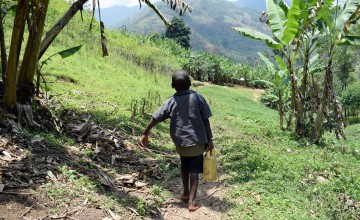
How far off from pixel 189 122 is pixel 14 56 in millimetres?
2848

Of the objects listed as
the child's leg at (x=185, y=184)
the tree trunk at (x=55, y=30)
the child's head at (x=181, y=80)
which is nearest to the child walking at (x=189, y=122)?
the child's head at (x=181, y=80)

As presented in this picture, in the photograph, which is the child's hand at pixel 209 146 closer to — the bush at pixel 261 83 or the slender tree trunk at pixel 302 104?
the slender tree trunk at pixel 302 104

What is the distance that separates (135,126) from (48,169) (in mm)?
3872

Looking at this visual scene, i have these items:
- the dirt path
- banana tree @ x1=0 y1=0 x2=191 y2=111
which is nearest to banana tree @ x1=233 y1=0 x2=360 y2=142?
banana tree @ x1=0 y1=0 x2=191 y2=111

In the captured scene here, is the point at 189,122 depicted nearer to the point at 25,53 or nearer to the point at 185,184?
the point at 185,184

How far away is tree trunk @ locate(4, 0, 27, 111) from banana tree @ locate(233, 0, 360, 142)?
6.35 m

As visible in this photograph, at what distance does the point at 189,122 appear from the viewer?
13.6 ft

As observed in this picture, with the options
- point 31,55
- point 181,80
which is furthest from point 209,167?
point 31,55

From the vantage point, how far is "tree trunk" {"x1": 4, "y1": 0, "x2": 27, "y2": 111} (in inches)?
201

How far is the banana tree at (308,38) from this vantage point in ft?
30.3

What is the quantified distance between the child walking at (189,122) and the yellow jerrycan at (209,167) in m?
0.06

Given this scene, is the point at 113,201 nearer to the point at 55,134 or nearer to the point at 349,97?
the point at 55,134

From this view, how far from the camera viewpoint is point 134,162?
568 cm

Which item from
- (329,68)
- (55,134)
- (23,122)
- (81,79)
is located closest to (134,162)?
(55,134)
